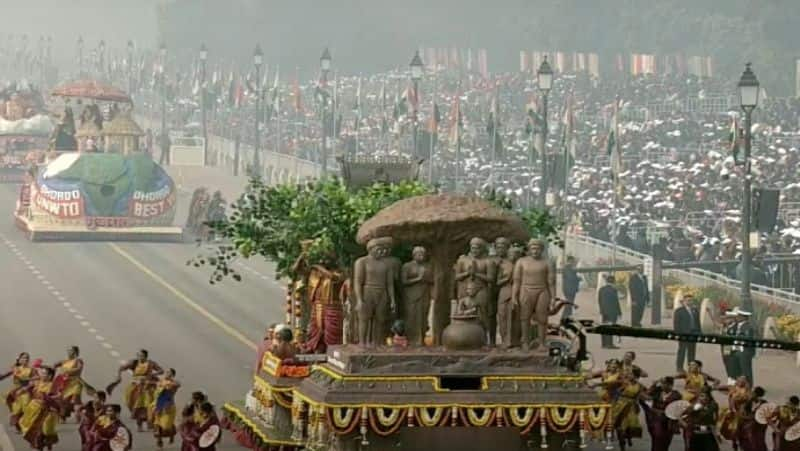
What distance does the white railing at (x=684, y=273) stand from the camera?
59.1 meters

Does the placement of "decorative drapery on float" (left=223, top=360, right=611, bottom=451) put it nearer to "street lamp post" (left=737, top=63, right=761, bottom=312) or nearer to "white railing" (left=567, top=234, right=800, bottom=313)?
"street lamp post" (left=737, top=63, right=761, bottom=312)

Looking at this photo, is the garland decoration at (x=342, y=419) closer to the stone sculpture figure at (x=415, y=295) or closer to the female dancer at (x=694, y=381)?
the stone sculpture figure at (x=415, y=295)

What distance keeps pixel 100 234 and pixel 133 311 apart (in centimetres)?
1917

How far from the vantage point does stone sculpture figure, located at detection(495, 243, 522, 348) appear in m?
39.2

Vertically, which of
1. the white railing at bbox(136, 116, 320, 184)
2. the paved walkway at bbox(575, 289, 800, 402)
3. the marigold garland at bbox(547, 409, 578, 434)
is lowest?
the white railing at bbox(136, 116, 320, 184)

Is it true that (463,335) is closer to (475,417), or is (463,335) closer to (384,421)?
(475,417)

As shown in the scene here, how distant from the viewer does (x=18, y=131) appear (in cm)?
11100

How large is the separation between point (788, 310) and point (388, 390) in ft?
71.7

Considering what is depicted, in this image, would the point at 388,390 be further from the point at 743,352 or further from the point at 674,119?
the point at 674,119

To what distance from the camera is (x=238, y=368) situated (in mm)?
54031

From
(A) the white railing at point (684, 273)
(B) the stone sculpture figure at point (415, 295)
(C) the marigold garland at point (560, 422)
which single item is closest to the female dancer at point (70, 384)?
(B) the stone sculpture figure at point (415, 295)

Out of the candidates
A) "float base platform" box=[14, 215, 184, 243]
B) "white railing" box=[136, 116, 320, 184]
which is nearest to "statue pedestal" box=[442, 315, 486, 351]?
"float base platform" box=[14, 215, 184, 243]

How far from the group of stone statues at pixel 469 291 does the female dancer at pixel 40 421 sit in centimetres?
545

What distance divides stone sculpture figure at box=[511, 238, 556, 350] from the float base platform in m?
46.2
